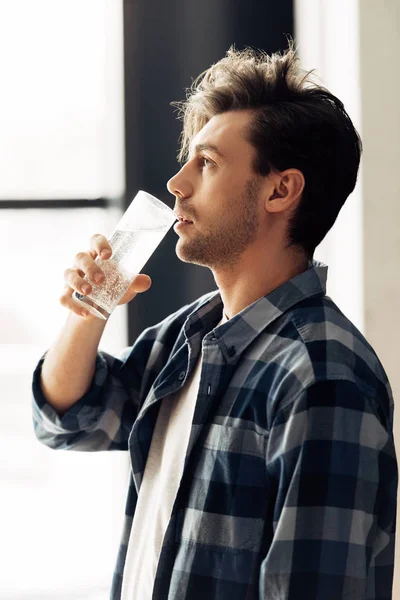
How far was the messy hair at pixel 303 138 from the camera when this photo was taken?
1234 millimetres

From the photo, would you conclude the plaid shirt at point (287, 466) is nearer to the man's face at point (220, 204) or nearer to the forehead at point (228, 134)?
the man's face at point (220, 204)

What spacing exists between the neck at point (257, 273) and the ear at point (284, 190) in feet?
0.25

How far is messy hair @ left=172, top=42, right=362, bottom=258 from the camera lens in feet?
4.05

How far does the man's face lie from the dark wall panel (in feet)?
1.66

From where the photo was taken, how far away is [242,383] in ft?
3.62

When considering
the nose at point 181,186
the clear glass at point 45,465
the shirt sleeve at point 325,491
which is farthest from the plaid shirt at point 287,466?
the clear glass at point 45,465

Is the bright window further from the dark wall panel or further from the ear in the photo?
the ear

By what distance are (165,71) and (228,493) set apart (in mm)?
1060

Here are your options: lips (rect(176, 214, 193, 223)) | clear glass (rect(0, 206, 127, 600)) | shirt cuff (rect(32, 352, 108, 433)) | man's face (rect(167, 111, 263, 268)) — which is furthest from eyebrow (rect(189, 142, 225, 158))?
clear glass (rect(0, 206, 127, 600))

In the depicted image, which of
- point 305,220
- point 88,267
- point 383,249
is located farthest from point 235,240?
point 383,249

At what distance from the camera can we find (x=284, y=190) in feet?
4.04

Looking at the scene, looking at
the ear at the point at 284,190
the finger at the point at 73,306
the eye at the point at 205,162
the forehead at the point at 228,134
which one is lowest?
the finger at the point at 73,306

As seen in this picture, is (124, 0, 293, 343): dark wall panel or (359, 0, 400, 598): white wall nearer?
(359, 0, 400, 598): white wall

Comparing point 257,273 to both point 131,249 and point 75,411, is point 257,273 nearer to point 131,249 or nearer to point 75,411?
point 131,249
